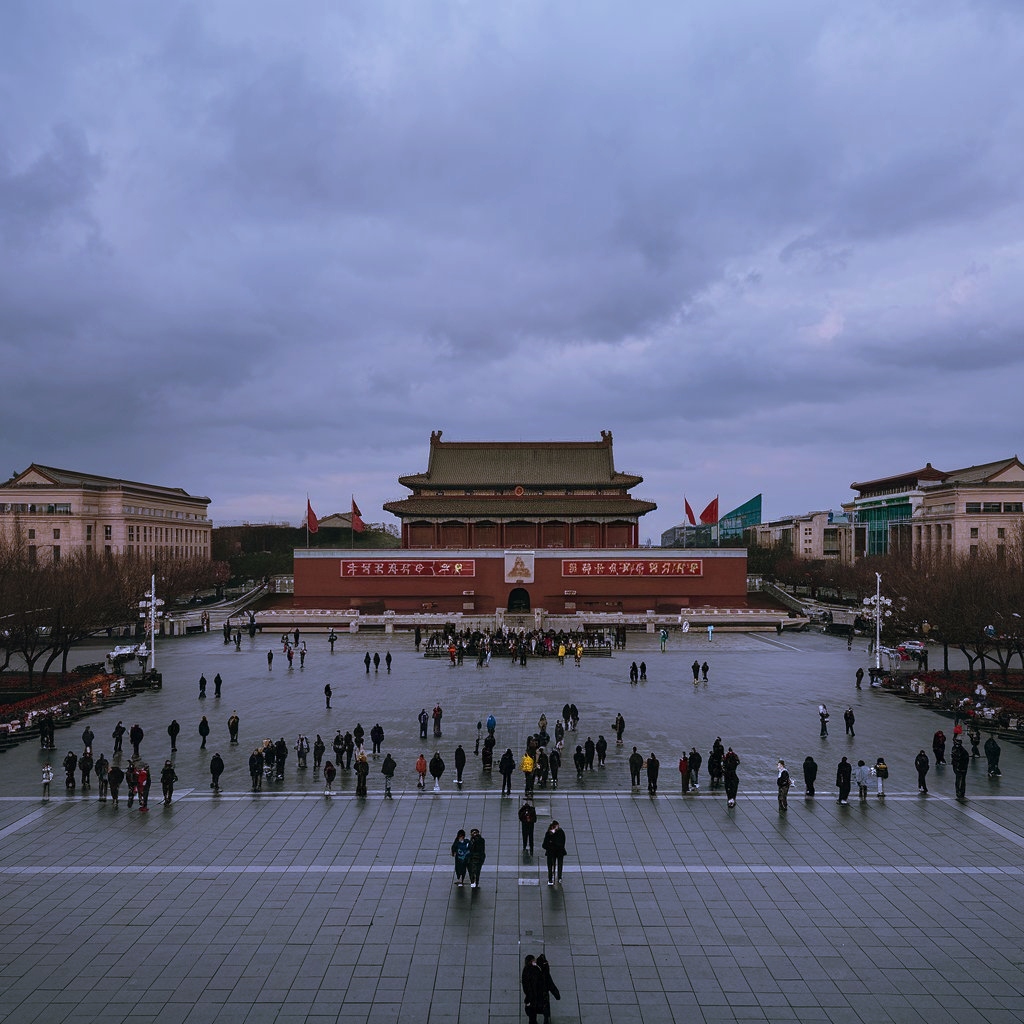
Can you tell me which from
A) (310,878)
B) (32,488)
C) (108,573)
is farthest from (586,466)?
(310,878)

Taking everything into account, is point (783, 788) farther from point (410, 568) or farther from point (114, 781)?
point (410, 568)

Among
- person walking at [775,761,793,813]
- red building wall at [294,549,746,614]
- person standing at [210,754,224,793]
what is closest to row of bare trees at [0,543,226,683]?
red building wall at [294,549,746,614]

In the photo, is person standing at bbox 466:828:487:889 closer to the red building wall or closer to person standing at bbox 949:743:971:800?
person standing at bbox 949:743:971:800

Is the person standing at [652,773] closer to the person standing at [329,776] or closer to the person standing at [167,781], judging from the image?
the person standing at [329,776]

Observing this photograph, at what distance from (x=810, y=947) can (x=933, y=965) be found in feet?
4.39

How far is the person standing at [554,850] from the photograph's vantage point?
1091 centimetres

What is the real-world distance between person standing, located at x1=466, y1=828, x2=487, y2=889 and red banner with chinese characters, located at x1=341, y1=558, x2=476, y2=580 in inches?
1510

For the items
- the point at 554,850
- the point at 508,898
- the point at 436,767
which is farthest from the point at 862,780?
the point at 436,767

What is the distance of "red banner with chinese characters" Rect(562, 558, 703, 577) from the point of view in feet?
162

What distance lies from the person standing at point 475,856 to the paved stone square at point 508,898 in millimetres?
217

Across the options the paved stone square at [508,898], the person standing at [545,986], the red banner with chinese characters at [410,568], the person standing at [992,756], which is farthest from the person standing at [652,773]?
the red banner with chinese characters at [410,568]

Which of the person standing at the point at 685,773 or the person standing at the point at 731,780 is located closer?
the person standing at the point at 731,780

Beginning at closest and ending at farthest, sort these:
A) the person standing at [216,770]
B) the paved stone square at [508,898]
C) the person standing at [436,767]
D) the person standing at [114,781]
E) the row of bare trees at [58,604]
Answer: the paved stone square at [508,898]
the person standing at [114,781]
the person standing at [436,767]
the person standing at [216,770]
the row of bare trees at [58,604]

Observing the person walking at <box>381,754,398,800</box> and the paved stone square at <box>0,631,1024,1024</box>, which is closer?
the paved stone square at <box>0,631,1024,1024</box>
